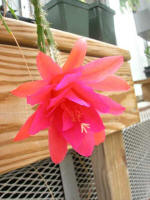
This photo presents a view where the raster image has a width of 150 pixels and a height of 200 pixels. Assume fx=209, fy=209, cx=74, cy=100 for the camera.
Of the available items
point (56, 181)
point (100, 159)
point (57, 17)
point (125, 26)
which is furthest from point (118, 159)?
point (125, 26)

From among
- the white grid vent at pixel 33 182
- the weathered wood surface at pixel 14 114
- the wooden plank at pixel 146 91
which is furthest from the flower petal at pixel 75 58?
the wooden plank at pixel 146 91

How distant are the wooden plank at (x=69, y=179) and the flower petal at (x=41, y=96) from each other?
0.36 metres

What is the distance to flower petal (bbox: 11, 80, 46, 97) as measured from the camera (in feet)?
0.50

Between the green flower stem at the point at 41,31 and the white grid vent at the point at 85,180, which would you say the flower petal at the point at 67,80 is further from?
the white grid vent at the point at 85,180

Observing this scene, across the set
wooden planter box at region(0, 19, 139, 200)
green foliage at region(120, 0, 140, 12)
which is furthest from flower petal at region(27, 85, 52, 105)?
green foliage at region(120, 0, 140, 12)

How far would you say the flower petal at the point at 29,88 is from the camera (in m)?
0.15

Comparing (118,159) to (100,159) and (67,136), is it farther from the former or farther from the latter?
(67,136)

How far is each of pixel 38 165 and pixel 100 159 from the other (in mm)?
150

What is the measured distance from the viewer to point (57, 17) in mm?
700

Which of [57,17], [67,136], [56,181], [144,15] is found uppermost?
[144,15]

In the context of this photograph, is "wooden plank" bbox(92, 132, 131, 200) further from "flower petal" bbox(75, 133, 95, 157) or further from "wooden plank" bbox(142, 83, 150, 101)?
"wooden plank" bbox(142, 83, 150, 101)

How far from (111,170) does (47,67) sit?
0.41m

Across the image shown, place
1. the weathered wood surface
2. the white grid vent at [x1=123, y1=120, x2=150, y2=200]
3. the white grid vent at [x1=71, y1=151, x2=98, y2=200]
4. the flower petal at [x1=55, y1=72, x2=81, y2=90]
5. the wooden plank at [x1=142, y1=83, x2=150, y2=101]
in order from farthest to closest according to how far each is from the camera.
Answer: the wooden plank at [x1=142, y1=83, x2=150, y2=101]
the white grid vent at [x1=123, y1=120, x2=150, y2=200]
the white grid vent at [x1=71, y1=151, x2=98, y2=200]
the weathered wood surface
the flower petal at [x1=55, y1=72, x2=81, y2=90]

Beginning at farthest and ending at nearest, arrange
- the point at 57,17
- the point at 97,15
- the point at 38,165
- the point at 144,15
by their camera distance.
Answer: the point at 144,15 < the point at 97,15 < the point at 57,17 < the point at 38,165
